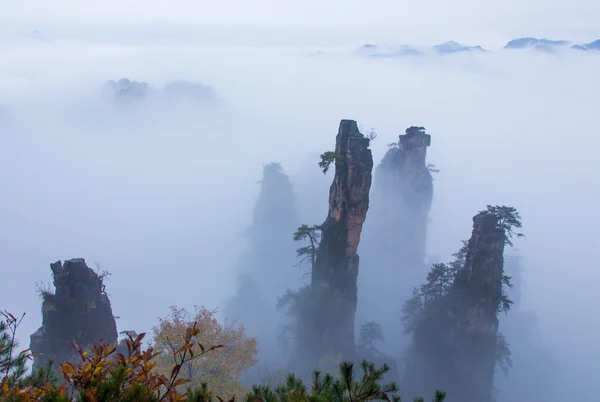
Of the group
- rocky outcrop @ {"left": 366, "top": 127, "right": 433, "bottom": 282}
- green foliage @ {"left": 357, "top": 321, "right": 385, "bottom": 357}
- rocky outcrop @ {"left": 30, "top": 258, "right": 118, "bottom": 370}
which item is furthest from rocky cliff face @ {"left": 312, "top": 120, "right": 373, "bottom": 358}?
rocky outcrop @ {"left": 366, "top": 127, "right": 433, "bottom": 282}

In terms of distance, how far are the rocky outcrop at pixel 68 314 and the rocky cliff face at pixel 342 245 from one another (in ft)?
56.3

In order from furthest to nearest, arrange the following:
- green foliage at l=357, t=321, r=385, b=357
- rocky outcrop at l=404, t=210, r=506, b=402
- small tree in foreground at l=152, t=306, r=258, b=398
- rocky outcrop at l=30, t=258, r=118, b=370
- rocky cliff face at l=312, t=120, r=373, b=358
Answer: green foliage at l=357, t=321, r=385, b=357, rocky cliff face at l=312, t=120, r=373, b=358, rocky outcrop at l=404, t=210, r=506, b=402, small tree in foreground at l=152, t=306, r=258, b=398, rocky outcrop at l=30, t=258, r=118, b=370

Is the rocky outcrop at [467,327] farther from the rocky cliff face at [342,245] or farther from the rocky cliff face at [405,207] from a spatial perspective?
the rocky cliff face at [405,207]

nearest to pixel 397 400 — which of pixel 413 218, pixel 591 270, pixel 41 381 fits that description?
pixel 41 381

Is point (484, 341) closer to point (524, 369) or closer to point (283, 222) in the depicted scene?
point (524, 369)

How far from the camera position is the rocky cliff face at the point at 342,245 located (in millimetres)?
30984

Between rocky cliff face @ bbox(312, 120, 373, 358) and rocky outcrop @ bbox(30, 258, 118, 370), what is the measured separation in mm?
17170

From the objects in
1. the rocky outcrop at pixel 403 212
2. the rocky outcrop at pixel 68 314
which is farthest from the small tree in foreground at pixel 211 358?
the rocky outcrop at pixel 403 212

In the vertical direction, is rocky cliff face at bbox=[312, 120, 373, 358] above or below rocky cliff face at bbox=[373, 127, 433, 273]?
below

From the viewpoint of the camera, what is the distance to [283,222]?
243 feet

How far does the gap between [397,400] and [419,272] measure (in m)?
58.1

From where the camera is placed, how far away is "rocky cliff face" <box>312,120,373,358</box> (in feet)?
102

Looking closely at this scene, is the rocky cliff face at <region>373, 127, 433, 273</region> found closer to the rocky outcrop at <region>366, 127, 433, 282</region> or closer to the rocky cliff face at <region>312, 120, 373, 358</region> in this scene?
the rocky outcrop at <region>366, 127, 433, 282</region>

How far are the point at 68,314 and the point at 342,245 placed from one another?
19169 millimetres
